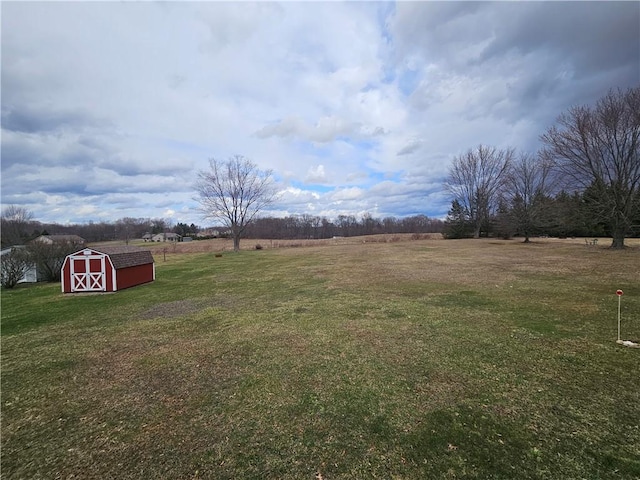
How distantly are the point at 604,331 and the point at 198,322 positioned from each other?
986cm

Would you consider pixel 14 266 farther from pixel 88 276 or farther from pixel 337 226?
pixel 337 226

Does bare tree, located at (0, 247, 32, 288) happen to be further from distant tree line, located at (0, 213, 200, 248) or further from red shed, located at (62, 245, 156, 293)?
distant tree line, located at (0, 213, 200, 248)

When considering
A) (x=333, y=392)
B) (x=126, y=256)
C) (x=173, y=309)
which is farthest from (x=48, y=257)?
(x=333, y=392)

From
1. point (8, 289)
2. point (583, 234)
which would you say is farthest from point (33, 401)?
point (583, 234)

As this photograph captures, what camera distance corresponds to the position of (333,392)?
4445mm

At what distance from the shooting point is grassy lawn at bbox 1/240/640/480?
313 cm

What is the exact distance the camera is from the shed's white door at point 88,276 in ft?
46.4

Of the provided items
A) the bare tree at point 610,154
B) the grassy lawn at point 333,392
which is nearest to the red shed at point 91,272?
the grassy lawn at point 333,392

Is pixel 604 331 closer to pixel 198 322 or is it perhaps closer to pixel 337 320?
pixel 337 320

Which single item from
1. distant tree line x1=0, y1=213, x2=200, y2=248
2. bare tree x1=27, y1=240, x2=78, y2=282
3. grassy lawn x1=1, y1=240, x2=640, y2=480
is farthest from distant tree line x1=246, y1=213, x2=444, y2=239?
grassy lawn x1=1, y1=240, x2=640, y2=480

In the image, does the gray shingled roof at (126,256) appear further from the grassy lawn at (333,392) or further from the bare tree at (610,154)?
the bare tree at (610,154)

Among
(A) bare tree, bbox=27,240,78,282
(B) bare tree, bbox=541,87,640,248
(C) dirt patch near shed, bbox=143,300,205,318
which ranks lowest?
(C) dirt patch near shed, bbox=143,300,205,318

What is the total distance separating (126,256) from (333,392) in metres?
14.9

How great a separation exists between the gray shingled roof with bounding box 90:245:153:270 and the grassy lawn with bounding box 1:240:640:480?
17.2 ft
